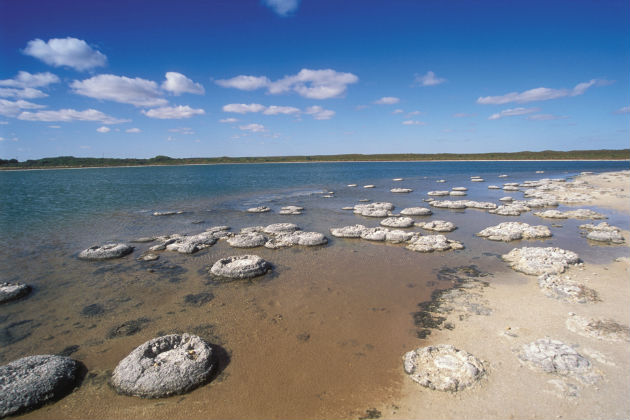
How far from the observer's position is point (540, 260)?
9039 millimetres

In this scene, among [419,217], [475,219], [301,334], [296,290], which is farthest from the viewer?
[419,217]

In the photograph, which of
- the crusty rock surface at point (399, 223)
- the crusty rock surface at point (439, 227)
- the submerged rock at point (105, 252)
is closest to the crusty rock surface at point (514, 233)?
the crusty rock surface at point (439, 227)

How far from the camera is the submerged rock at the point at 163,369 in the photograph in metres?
4.67

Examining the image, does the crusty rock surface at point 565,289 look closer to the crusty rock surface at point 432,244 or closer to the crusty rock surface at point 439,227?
the crusty rock surface at point 432,244

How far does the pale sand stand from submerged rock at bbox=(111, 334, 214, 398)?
3224mm

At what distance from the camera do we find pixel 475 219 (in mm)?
16906

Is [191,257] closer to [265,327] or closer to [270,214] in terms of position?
[265,327]

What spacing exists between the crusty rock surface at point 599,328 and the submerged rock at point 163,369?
24.4ft

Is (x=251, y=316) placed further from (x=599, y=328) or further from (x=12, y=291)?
(x=599, y=328)

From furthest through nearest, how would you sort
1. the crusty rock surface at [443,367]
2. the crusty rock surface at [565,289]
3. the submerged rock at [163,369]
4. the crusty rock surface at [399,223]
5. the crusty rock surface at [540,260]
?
the crusty rock surface at [399,223], the crusty rock surface at [540,260], the crusty rock surface at [565,289], the submerged rock at [163,369], the crusty rock surface at [443,367]

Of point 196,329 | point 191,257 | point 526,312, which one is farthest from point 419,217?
point 196,329

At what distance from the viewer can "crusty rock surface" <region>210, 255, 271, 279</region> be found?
29.9 feet

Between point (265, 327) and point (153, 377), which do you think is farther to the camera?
point (265, 327)

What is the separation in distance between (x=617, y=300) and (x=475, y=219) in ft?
34.4
